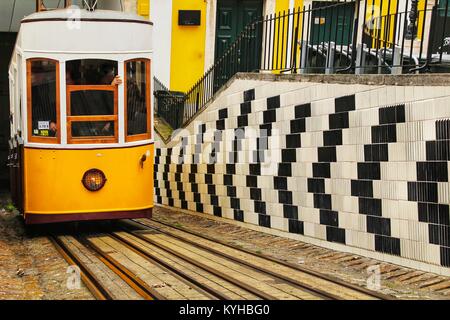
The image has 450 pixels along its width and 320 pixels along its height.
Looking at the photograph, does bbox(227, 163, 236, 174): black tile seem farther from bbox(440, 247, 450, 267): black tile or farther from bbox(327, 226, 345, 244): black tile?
bbox(440, 247, 450, 267): black tile

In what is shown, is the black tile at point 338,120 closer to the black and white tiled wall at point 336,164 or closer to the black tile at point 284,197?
the black and white tiled wall at point 336,164

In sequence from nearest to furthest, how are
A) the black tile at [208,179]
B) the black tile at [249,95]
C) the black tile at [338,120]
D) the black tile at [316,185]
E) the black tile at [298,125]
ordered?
1. the black tile at [338,120]
2. the black tile at [316,185]
3. the black tile at [298,125]
4. the black tile at [249,95]
5. the black tile at [208,179]

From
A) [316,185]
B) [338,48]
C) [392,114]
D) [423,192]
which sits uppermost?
[338,48]

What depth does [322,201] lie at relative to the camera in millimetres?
10164

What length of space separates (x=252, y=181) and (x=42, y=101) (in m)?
3.22

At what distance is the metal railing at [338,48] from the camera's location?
30.1 feet

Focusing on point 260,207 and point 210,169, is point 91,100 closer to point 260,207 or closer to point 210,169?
point 260,207

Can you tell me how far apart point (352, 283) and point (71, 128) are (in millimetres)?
5083

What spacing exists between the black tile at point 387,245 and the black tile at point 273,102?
119 inches

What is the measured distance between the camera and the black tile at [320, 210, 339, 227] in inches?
387

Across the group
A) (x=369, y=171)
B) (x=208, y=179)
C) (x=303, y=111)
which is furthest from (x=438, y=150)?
(x=208, y=179)

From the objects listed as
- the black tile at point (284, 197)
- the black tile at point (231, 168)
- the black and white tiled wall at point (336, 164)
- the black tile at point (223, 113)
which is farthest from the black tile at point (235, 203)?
the black tile at point (284, 197)
